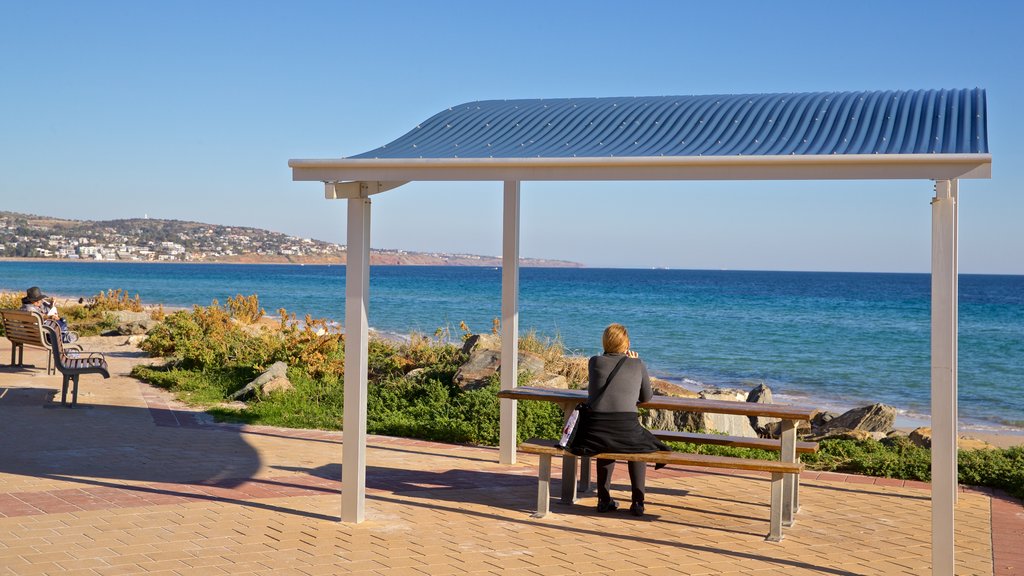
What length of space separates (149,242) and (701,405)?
116785 mm

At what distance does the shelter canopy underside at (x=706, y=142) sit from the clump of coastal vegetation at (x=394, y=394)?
3740mm

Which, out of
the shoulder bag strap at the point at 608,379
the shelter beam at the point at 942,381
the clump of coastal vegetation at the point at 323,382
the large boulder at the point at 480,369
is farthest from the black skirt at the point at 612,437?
the large boulder at the point at 480,369

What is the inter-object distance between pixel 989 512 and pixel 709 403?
2.40m

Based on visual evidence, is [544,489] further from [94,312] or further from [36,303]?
[94,312]

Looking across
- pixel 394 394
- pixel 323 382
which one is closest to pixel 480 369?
pixel 394 394

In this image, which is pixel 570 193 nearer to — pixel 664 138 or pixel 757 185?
pixel 757 185

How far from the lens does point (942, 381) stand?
586cm

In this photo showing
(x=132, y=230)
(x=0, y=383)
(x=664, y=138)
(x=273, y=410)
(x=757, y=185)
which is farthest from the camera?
(x=132, y=230)

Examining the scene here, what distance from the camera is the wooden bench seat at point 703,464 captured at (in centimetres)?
681

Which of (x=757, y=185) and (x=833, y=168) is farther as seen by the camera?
(x=757, y=185)

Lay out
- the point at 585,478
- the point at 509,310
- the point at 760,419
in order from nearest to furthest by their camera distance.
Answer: the point at 585,478, the point at 509,310, the point at 760,419

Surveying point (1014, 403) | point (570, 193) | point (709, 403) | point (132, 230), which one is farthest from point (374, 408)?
point (132, 230)

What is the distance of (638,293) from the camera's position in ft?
242

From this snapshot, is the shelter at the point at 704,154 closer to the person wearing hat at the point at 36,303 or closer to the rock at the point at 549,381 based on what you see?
the rock at the point at 549,381
